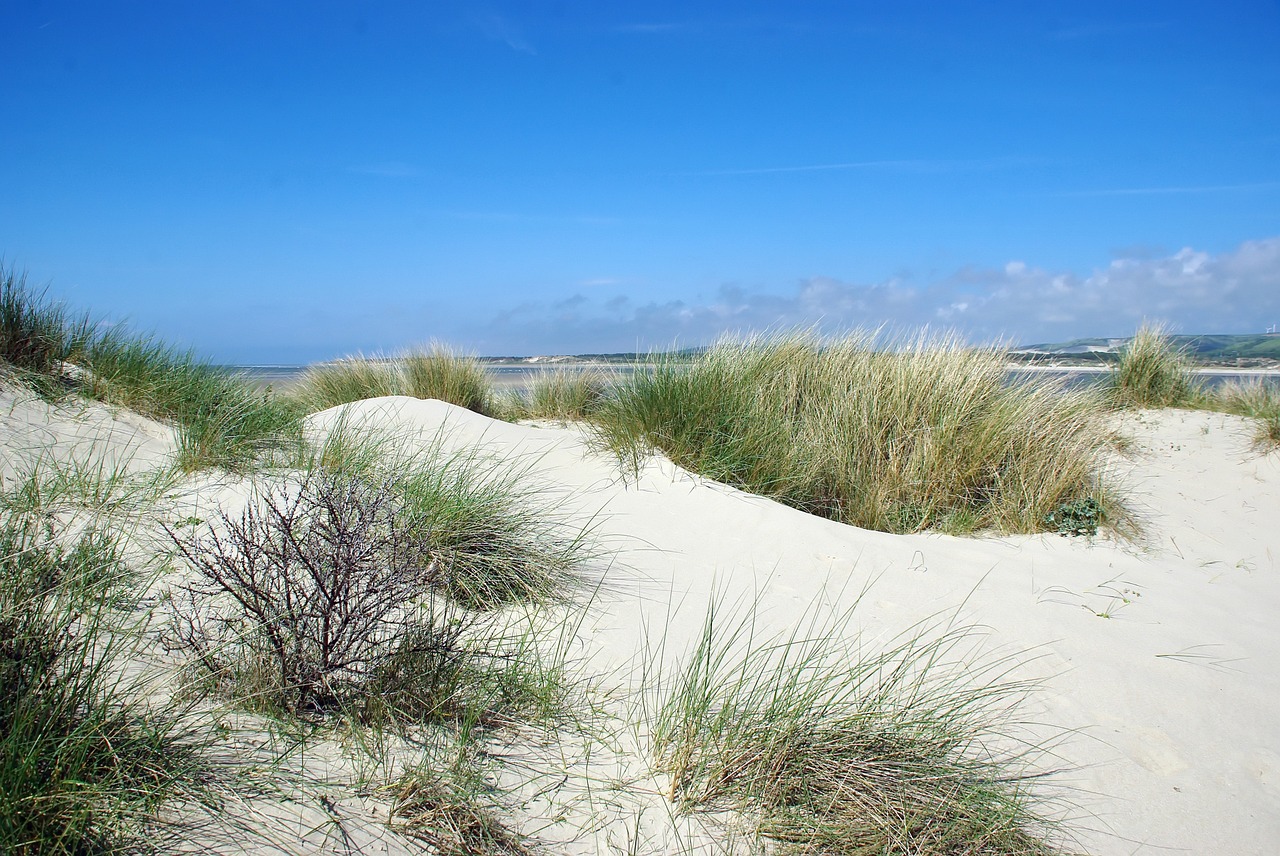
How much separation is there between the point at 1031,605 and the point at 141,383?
638cm

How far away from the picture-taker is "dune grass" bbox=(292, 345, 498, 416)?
10.0 meters

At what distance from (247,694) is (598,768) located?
3.69 feet

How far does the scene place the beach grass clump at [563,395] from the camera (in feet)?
33.2

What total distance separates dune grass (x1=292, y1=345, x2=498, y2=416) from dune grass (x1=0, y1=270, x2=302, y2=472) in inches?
142

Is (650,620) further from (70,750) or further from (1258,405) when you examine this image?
(1258,405)

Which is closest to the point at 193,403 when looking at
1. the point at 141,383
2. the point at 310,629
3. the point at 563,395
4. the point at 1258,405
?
the point at 141,383

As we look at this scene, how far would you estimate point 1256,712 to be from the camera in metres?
3.31

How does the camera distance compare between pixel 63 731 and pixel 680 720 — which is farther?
pixel 680 720

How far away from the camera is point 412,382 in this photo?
33.1 feet

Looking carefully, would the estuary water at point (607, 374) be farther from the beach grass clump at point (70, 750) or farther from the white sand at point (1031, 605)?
the beach grass clump at point (70, 750)

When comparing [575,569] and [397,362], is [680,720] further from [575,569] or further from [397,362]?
[397,362]

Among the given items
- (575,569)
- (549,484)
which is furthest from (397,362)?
(575,569)

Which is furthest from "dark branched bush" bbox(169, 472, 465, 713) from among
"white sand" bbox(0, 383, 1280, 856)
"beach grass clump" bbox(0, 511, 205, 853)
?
"white sand" bbox(0, 383, 1280, 856)

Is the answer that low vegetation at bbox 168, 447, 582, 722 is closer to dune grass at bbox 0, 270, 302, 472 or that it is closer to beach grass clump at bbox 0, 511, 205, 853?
beach grass clump at bbox 0, 511, 205, 853
